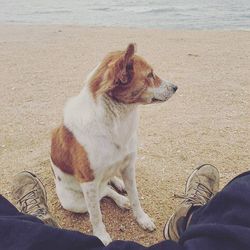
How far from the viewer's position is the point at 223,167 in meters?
3.41

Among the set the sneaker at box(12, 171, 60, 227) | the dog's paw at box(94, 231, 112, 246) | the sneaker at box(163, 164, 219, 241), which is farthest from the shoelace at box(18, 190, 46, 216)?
the sneaker at box(163, 164, 219, 241)

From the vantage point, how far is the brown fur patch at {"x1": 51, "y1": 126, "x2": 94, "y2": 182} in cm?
232

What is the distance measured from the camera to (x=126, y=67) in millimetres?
2189

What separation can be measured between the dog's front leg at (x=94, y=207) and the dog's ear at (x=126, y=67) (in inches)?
27.5

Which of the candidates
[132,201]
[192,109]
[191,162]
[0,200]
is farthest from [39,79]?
[0,200]

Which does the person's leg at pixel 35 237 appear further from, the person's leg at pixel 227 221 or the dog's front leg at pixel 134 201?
the dog's front leg at pixel 134 201

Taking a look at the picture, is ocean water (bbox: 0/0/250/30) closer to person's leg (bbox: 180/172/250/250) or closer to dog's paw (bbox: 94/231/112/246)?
dog's paw (bbox: 94/231/112/246)

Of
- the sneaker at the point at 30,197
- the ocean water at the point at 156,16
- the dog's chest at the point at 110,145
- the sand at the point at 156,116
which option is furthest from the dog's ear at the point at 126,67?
the ocean water at the point at 156,16

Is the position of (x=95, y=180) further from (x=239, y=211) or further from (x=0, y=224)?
(x=239, y=211)

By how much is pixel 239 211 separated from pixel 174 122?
9.87 feet

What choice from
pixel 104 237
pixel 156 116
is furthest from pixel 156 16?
pixel 104 237

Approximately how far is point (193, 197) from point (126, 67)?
1070mm

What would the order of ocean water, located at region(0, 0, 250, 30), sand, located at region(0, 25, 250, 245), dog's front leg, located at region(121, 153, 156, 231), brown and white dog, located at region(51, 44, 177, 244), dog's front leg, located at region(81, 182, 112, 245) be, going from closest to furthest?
1. brown and white dog, located at region(51, 44, 177, 244)
2. dog's front leg, located at region(81, 182, 112, 245)
3. dog's front leg, located at region(121, 153, 156, 231)
4. sand, located at region(0, 25, 250, 245)
5. ocean water, located at region(0, 0, 250, 30)

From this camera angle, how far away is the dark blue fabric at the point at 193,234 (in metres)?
1.33
